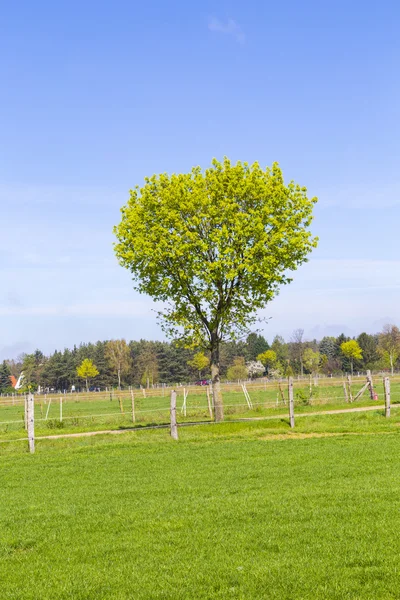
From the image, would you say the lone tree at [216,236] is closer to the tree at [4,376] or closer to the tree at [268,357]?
the tree at [268,357]

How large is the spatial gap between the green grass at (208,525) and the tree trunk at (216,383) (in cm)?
990

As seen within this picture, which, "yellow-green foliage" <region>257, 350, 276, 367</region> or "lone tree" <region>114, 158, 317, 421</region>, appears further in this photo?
"yellow-green foliage" <region>257, 350, 276, 367</region>

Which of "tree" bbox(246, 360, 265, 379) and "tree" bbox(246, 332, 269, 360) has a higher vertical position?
"tree" bbox(246, 332, 269, 360)

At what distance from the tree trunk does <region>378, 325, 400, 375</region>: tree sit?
80.7 metres

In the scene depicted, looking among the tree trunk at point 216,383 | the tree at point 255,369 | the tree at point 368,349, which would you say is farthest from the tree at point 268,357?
the tree trunk at point 216,383

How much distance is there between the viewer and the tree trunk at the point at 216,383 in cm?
2836

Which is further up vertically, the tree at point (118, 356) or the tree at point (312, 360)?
the tree at point (118, 356)

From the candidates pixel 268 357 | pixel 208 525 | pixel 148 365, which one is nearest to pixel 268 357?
pixel 268 357

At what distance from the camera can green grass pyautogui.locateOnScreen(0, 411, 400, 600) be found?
7.00 metres

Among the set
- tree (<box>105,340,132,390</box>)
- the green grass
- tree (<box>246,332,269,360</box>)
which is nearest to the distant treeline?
tree (<box>105,340,132,390</box>)

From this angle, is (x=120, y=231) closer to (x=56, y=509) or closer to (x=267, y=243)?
(x=267, y=243)

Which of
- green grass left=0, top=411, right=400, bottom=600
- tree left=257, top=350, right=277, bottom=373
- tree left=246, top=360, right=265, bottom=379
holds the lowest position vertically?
tree left=246, top=360, right=265, bottom=379

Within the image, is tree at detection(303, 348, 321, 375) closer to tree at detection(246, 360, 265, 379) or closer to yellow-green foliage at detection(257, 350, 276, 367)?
yellow-green foliage at detection(257, 350, 276, 367)

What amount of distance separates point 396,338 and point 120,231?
112m
